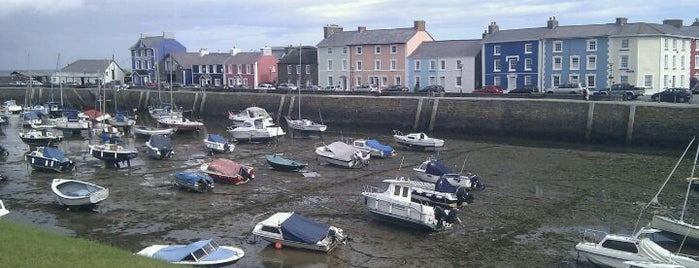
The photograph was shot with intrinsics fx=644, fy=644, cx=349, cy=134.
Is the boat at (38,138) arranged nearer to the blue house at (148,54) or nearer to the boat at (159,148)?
the boat at (159,148)

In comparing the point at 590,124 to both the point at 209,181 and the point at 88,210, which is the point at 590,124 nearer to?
the point at 209,181

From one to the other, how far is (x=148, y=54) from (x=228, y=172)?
80859mm

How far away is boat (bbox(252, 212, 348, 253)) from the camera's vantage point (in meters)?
19.2

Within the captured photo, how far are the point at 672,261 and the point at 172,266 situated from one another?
12383mm

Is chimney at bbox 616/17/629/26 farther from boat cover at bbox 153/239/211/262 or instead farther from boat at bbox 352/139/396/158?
boat cover at bbox 153/239/211/262

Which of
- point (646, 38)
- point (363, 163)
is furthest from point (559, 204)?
point (646, 38)

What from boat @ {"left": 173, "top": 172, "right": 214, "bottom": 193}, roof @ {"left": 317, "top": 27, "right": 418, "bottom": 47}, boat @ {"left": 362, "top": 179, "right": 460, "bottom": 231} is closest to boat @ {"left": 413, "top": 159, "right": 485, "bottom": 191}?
boat @ {"left": 362, "top": 179, "right": 460, "bottom": 231}

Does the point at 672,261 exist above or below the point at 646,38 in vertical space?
below

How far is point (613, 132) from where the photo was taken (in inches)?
1607

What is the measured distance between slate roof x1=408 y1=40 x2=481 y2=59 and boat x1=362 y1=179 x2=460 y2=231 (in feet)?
146

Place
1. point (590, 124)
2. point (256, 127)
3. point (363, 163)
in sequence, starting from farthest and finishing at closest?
1. point (256, 127)
2. point (590, 124)
3. point (363, 163)

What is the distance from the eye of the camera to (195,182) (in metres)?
27.6

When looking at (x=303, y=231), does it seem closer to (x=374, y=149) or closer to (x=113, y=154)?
(x=374, y=149)

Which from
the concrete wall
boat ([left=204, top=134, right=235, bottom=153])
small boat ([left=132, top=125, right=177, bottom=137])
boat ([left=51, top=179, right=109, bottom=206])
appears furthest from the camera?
small boat ([left=132, top=125, right=177, bottom=137])
